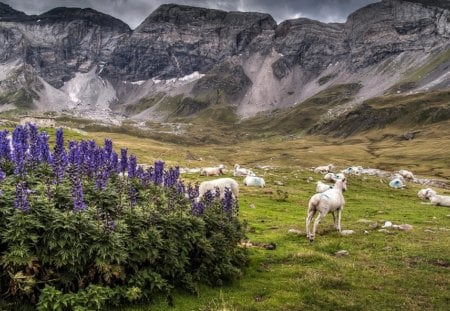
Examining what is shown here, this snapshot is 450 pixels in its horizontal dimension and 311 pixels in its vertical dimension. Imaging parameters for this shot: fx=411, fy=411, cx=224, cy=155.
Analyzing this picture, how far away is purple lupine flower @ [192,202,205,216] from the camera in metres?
16.4

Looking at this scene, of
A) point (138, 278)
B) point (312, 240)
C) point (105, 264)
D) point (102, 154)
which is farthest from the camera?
point (312, 240)

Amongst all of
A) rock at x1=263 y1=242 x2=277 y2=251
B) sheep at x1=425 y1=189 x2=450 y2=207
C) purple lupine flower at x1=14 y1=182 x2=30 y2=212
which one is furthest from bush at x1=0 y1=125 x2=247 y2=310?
sheep at x1=425 y1=189 x2=450 y2=207

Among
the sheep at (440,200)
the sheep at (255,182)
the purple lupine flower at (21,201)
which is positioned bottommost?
the sheep at (255,182)

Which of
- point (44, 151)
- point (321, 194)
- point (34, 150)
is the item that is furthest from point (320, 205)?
point (34, 150)

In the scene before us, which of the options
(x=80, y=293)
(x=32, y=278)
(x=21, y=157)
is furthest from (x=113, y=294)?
(x=21, y=157)

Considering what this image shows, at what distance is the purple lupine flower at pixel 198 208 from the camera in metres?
16.4

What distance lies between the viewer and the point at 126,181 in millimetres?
16828

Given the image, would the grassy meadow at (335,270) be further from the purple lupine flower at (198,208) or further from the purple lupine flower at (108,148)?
the purple lupine flower at (108,148)

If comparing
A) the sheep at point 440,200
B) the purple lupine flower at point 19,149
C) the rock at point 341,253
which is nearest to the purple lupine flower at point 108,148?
the purple lupine flower at point 19,149

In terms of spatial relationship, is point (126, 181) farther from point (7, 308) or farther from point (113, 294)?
point (7, 308)

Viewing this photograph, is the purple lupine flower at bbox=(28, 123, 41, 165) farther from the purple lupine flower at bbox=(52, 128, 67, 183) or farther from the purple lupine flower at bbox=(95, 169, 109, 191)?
the purple lupine flower at bbox=(95, 169, 109, 191)

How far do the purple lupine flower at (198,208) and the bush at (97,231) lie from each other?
0.06 m

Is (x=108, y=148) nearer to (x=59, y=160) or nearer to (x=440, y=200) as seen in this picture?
(x=59, y=160)

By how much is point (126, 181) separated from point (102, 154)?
145 cm
